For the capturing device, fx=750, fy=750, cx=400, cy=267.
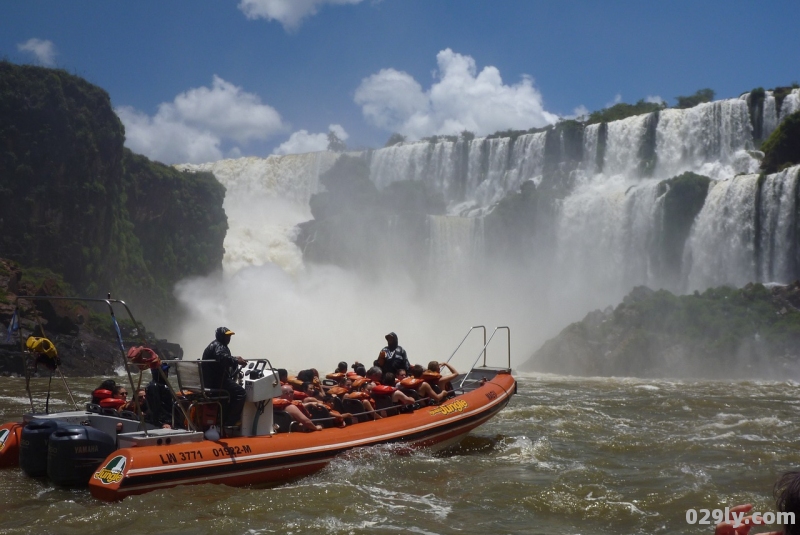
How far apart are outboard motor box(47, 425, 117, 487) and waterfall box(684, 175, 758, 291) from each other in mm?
27293

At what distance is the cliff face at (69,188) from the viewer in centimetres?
2892

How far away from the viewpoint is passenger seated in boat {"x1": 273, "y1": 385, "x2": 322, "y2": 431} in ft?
28.6

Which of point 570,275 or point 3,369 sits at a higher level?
point 570,275

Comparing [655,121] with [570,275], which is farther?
[655,121]

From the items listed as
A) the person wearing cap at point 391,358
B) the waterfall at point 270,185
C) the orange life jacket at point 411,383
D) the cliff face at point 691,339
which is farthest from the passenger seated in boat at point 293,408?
the waterfall at point 270,185

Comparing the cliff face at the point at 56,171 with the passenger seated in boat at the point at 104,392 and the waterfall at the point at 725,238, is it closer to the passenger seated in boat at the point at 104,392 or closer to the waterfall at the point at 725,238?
the passenger seated in boat at the point at 104,392

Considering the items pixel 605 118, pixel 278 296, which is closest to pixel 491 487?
pixel 278 296

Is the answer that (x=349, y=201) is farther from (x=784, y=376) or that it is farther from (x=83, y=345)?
(x=784, y=376)

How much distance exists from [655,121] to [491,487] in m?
36.0

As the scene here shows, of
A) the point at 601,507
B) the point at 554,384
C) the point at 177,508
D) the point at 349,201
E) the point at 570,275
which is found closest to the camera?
the point at 177,508

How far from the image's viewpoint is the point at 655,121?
40.3 meters

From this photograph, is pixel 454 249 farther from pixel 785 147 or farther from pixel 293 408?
pixel 293 408

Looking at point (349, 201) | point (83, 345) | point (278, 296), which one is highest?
point (349, 201)

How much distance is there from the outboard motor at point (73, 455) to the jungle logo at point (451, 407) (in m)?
4.22
